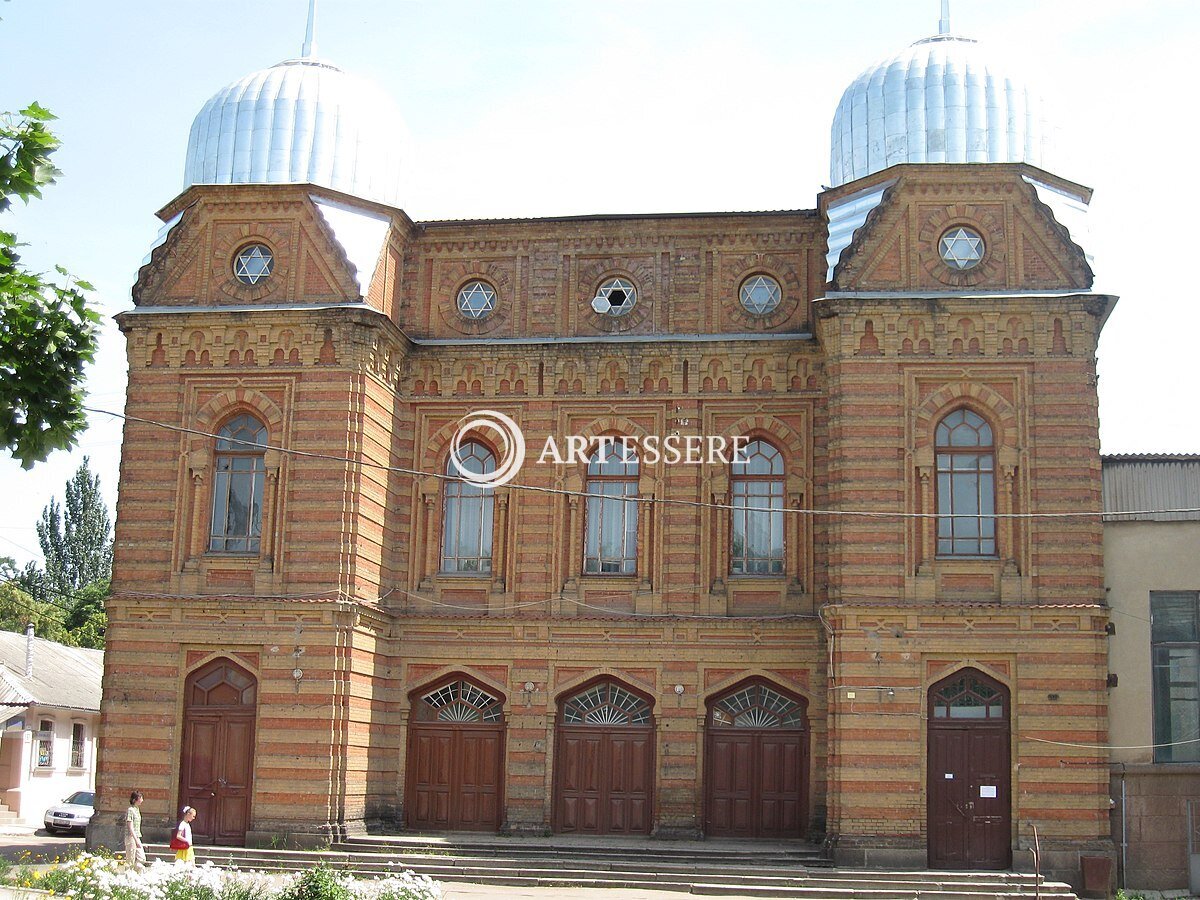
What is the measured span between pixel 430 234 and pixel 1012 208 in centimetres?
1104

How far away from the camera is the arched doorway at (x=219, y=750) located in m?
26.4

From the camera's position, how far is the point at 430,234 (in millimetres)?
30109

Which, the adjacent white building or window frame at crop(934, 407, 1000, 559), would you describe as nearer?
window frame at crop(934, 407, 1000, 559)

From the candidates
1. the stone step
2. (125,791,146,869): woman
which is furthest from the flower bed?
the stone step

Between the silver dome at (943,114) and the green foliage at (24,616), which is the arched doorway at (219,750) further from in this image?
the green foliage at (24,616)

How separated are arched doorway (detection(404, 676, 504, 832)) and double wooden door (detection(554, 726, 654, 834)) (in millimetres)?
1246

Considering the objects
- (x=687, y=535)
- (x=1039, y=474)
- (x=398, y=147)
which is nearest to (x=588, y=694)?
(x=687, y=535)

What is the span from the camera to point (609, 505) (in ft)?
95.0

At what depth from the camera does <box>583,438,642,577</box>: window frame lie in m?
28.8

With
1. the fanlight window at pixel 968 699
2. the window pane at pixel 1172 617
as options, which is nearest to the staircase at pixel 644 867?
the fanlight window at pixel 968 699

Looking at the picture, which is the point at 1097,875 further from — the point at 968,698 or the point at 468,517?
the point at 468,517

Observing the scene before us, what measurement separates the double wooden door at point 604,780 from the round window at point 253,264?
10099 mm

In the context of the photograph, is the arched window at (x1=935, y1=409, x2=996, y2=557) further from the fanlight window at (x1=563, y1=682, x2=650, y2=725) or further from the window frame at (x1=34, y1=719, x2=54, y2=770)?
the window frame at (x1=34, y1=719, x2=54, y2=770)

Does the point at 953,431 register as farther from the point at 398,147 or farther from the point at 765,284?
the point at 398,147
